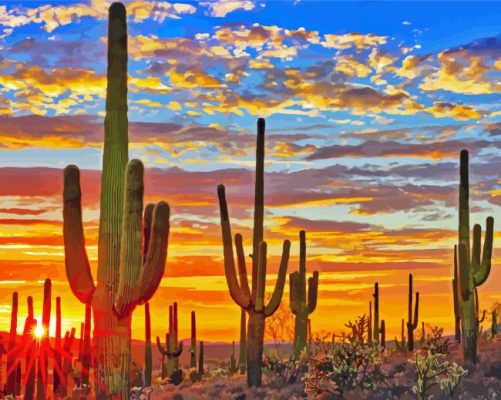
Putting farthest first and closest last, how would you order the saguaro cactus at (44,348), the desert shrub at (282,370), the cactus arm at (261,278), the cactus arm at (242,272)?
the saguaro cactus at (44,348), the desert shrub at (282,370), the cactus arm at (242,272), the cactus arm at (261,278)

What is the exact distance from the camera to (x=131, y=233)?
12.8 metres

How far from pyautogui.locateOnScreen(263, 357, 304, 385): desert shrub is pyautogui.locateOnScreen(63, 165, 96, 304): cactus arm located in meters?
12.4

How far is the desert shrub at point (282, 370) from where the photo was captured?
2540 centimetres

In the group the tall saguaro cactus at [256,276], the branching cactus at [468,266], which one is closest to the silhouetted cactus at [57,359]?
the tall saguaro cactus at [256,276]

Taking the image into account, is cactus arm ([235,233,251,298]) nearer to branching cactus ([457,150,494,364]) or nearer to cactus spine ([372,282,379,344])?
branching cactus ([457,150,494,364])

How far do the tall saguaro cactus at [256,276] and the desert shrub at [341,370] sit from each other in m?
1.70

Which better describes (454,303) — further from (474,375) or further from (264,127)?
(264,127)

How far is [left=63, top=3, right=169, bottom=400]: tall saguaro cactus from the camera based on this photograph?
1283 cm

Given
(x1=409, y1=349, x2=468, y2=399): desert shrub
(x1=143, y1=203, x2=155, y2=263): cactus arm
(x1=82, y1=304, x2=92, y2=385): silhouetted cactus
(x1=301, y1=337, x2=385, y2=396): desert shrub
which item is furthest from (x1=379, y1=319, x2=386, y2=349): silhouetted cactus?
(x1=143, y1=203, x2=155, y2=263): cactus arm

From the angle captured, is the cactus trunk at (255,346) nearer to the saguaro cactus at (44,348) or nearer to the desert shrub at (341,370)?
the desert shrub at (341,370)

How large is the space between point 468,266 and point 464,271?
207 mm

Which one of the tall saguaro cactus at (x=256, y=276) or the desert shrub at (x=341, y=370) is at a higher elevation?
the tall saguaro cactus at (x=256, y=276)

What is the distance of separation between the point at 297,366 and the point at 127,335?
44.8ft

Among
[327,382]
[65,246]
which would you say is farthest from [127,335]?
[327,382]
